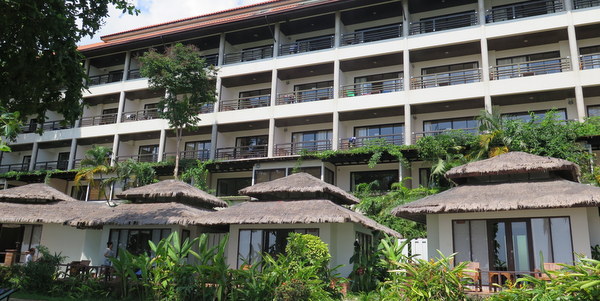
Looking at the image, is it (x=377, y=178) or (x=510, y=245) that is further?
(x=377, y=178)

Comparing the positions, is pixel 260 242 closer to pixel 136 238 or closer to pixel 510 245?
pixel 136 238

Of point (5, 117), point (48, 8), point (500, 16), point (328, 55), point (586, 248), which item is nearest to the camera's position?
point (5, 117)

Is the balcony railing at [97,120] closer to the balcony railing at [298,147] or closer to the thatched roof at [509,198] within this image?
the balcony railing at [298,147]

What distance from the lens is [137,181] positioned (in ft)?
95.7

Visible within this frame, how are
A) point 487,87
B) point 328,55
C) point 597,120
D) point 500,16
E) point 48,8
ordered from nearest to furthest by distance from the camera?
point 48,8 → point 597,120 → point 487,87 → point 500,16 → point 328,55

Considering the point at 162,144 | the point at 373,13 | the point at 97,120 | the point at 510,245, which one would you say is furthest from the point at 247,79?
the point at 510,245

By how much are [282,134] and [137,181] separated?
9048 millimetres

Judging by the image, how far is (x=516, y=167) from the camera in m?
13.6

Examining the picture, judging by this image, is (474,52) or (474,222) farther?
(474,52)

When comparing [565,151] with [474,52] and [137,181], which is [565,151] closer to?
[474,52]

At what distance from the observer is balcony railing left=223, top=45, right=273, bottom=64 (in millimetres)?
31656

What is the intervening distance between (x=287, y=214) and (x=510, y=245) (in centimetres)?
657

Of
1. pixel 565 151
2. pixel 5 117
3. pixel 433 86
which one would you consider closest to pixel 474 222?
pixel 565 151

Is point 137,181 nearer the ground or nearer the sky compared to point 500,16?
nearer the ground
